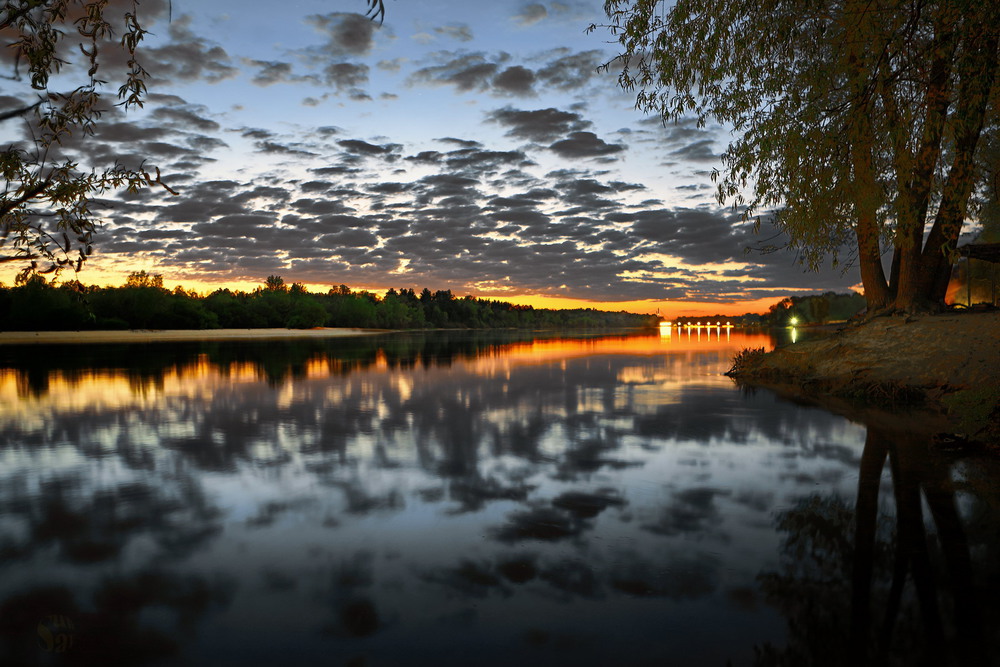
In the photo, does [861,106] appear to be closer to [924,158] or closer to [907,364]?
[924,158]

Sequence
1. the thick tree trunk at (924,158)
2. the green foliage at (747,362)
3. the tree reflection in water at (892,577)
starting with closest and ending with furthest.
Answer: the tree reflection in water at (892,577) → the thick tree trunk at (924,158) → the green foliage at (747,362)

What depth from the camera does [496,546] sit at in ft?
17.6

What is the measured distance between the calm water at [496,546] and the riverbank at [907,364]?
3.23m

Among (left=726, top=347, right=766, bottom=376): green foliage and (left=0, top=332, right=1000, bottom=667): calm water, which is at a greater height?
(left=726, top=347, right=766, bottom=376): green foliage

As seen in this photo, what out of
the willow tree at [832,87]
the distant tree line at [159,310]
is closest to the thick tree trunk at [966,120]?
the willow tree at [832,87]

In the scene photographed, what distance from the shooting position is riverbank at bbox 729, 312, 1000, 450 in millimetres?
12953

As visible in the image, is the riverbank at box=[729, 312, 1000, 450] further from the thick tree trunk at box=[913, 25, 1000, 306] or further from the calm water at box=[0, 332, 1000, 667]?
the calm water at box=[0, 332, 1000, 667]

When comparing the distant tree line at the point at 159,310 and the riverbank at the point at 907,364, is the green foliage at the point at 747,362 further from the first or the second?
the distant tree line at the point at 159,310

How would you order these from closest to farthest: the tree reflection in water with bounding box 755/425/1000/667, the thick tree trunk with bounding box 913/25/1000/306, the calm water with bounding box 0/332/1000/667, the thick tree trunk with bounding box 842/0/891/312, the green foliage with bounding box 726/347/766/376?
1. the tree reflection in water with bounding box 755/425/1000/667
2. the calm water with bounding box 0/332/1000/667
3. the thick tree trunk with bounding box 913/25/1000/306
4. the thick tree trunk with bounding box 842/0/891/312
5. the green foliage with bounding box 726/347/766/376

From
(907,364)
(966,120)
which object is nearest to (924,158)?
(966,120)

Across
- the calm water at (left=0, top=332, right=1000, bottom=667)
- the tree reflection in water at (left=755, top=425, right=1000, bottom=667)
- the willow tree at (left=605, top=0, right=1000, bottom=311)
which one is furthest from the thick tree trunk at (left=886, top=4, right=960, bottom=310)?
the tree reflection in water at (left=755, top=425, right=1000, bottom=667)

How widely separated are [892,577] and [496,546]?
3188 millimetres

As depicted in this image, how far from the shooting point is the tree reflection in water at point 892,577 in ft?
12.0

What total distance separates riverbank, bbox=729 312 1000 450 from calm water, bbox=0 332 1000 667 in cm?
323
